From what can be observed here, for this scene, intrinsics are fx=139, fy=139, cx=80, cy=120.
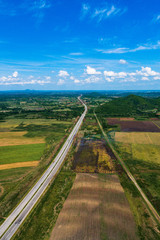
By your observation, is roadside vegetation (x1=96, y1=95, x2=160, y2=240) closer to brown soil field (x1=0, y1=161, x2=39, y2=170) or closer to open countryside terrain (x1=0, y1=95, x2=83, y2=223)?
open countryside terrain (x1=0, y1=95, x2=83, y2=223)

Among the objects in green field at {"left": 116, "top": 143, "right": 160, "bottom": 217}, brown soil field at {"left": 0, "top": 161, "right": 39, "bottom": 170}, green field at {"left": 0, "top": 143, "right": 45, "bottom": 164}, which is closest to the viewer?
green field at {"left": 116, "top": 143, "right": 160, "bottom": 217}

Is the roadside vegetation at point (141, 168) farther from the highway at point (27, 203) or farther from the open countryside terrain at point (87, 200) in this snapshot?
the highway at point (27, 203)

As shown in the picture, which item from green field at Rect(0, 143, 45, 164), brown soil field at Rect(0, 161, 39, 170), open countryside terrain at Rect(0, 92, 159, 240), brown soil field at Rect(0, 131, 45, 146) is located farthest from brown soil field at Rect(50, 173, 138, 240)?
brown soil field at Rect(0, 131, 45, 146)

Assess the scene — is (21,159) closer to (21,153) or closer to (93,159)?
(21,153)

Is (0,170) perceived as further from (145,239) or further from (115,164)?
(145,239)

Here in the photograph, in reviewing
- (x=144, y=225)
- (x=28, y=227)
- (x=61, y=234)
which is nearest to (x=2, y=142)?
(x=28, y=227)

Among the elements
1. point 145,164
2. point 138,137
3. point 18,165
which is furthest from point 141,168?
point 18,165
